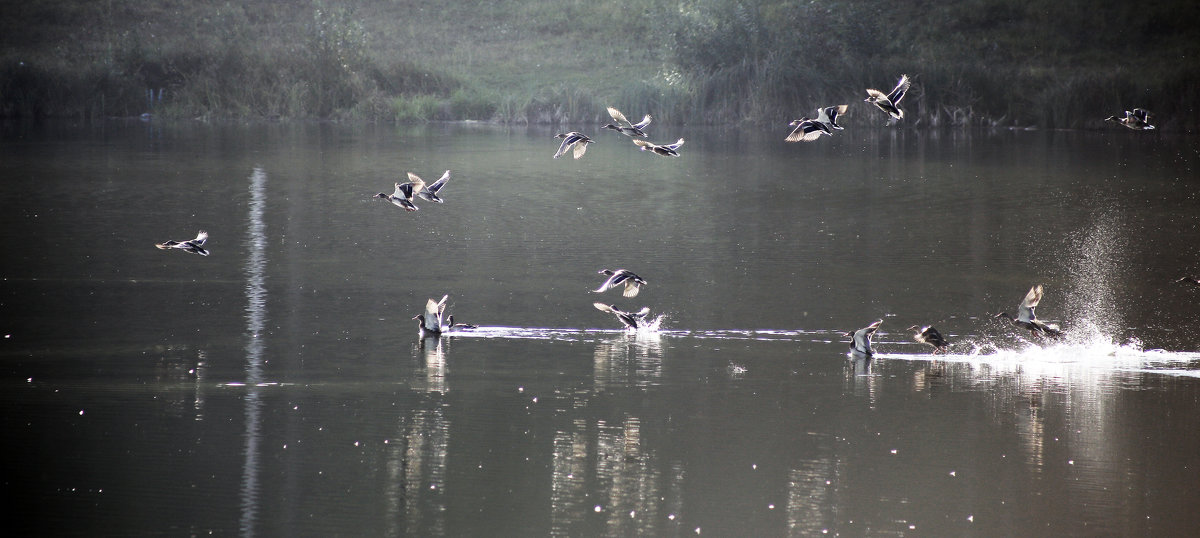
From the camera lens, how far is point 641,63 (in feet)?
178

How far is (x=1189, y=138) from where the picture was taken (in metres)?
34.9

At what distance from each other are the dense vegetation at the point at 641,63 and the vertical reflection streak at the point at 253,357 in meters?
23.6

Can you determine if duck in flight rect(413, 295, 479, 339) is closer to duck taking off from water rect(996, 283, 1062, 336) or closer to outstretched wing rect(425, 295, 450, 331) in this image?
outstretched wing rect(425, 295, 450, 331)

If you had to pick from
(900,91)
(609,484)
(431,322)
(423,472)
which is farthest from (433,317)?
(609,484)

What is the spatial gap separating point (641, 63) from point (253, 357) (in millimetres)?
44169

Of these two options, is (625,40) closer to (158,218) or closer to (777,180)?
(777,180)

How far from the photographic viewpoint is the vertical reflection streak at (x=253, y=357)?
25.2 ft

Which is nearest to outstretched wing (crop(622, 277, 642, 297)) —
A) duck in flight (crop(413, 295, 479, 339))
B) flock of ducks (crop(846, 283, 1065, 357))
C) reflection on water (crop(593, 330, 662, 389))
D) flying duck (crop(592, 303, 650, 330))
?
flying duck (crop(592, 303, 650, 330))

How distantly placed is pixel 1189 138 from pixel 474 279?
82.9ft

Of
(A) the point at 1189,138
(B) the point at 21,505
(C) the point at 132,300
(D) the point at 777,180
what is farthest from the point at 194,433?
(A) the point at 1189,138

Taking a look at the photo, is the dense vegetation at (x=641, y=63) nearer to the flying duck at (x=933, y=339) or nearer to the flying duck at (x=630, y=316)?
the flying duck at (x=630, y=316)

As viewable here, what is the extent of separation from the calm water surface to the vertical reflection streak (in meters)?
0.04

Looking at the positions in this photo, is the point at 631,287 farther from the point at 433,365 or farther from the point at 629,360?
the point at 433,365

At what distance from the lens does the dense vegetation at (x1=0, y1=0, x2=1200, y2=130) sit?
135ft
